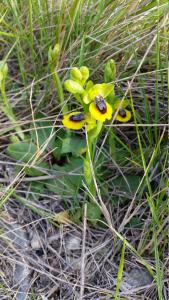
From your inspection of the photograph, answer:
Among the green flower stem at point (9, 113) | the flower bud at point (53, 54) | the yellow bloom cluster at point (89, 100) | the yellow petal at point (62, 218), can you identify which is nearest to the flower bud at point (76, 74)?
the yellow bloom cluster at point (89, 100)

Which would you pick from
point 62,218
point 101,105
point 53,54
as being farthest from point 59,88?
point 62,218

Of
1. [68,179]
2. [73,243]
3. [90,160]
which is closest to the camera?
[90,160]

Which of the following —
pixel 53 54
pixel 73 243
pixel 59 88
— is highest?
pixel 53 54

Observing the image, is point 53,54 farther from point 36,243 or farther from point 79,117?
point 36,243

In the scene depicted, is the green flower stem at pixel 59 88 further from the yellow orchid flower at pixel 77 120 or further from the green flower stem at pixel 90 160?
the green flower stem at pixel 90 160

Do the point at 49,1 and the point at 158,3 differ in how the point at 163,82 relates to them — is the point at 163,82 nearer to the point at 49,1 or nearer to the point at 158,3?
the point at 158,3

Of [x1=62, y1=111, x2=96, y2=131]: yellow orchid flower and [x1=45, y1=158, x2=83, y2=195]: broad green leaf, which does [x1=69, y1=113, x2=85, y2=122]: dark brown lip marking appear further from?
[x1=45, y1=158, x2=83, y2=195]: broad green leaf
